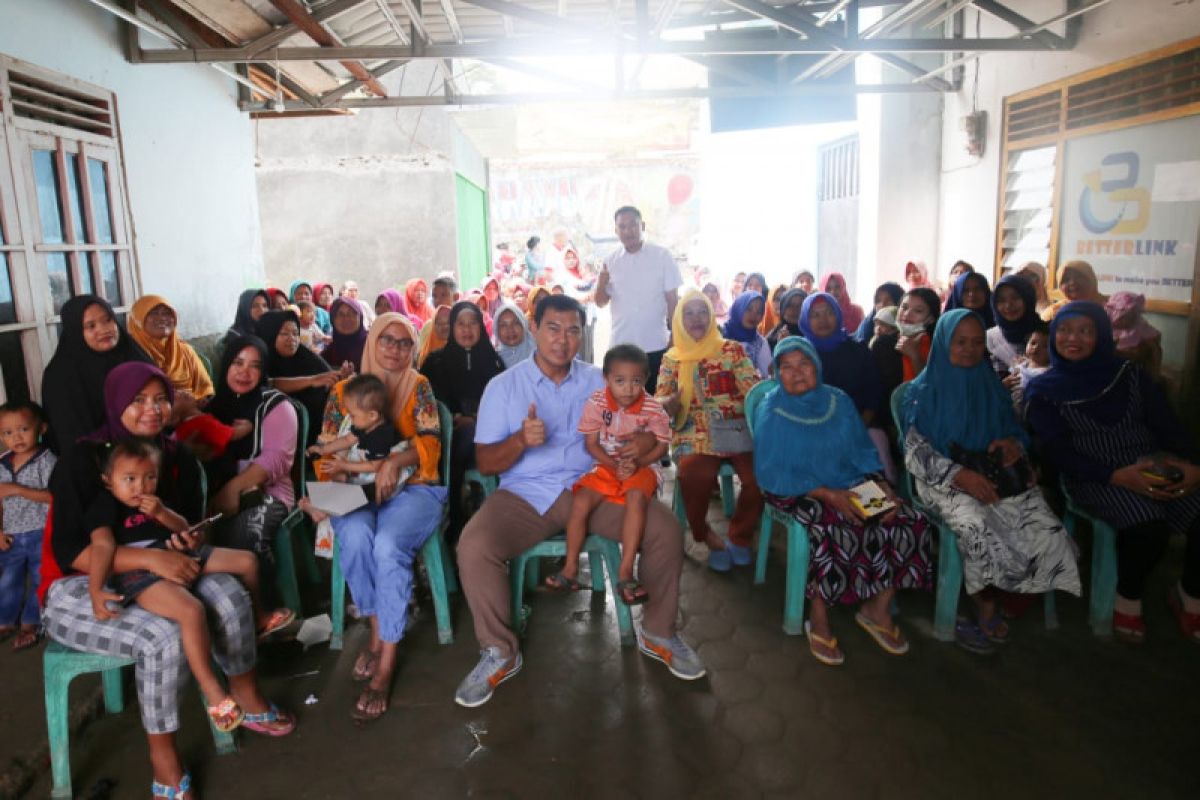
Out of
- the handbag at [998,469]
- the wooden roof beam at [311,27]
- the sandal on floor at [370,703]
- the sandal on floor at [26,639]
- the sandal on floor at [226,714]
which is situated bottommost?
the sandal on floor at [370,703]

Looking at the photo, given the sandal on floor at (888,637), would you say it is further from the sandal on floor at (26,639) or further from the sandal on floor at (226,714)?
the sandal on floor at (26,639)

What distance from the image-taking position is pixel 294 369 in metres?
4.39

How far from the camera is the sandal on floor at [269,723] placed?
263 centimetres

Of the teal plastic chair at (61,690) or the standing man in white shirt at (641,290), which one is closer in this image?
the teal plastic chair at (61,690)

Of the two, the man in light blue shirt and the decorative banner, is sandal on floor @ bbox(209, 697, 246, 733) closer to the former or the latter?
the man in light blue shirt

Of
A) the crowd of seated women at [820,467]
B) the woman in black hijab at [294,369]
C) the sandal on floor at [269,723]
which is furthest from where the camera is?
the woman in black hijab at [294,369]

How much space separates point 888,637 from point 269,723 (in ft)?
7.63

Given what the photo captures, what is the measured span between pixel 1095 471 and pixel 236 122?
269 inches

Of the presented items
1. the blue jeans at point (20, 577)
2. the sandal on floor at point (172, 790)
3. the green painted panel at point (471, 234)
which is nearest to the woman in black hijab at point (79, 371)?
the blue jeans at point (20, 577)

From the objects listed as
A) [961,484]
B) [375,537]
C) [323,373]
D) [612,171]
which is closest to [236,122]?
[323,373]

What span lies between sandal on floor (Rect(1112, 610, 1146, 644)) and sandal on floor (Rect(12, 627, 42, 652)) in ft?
14.3

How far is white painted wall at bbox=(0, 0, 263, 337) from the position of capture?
14.3 feet

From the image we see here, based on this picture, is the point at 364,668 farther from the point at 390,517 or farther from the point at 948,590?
the point at 948,590

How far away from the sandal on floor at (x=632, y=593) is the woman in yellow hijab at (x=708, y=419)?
3.42 ft
